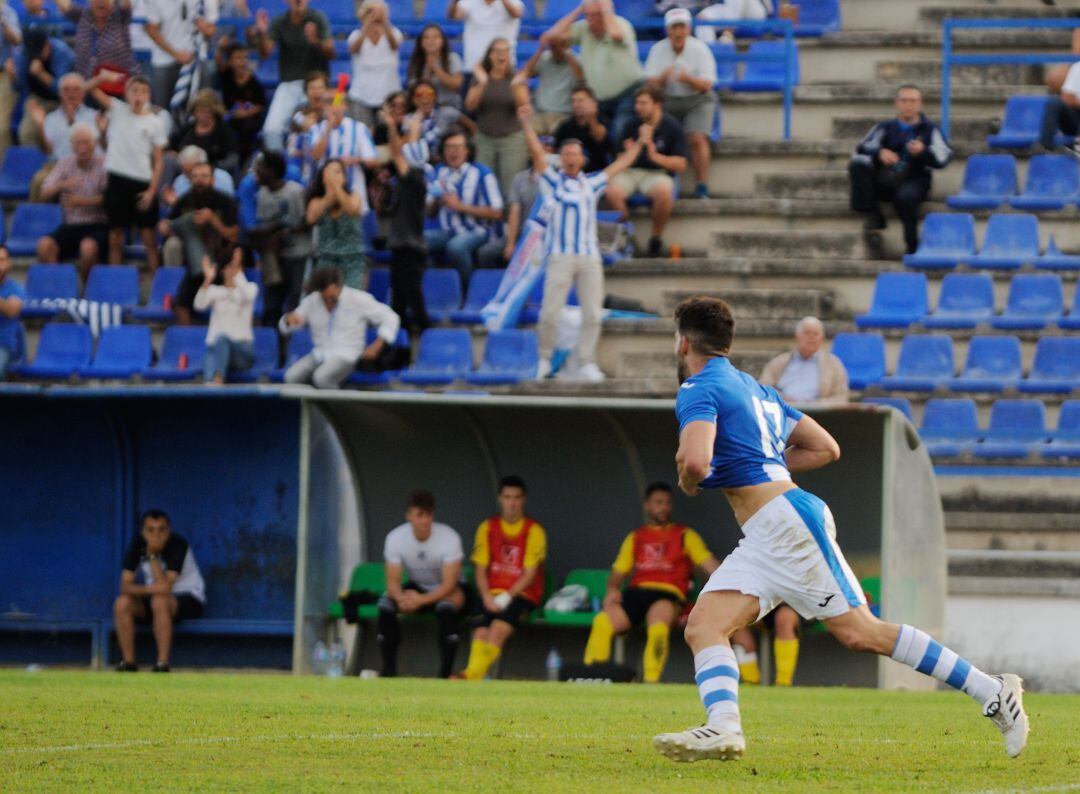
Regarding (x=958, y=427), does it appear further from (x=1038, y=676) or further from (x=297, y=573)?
(x=297, y=573)

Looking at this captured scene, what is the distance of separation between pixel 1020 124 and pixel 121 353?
29.7ft

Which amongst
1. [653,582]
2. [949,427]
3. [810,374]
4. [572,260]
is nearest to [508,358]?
[572,260]

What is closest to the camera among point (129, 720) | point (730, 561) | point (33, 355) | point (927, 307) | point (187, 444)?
point (730, 561)

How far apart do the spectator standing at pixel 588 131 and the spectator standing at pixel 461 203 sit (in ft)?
2.71

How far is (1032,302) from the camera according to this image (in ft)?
58.0

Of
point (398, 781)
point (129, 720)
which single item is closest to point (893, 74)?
point (129, 720)

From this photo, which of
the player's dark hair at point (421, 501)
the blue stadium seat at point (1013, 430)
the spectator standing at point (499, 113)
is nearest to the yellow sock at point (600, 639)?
the player's dark hair at point (421, 501)

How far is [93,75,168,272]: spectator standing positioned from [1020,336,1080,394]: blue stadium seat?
8765mm

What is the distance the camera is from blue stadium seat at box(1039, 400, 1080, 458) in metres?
16.2

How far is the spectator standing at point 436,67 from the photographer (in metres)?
20.0

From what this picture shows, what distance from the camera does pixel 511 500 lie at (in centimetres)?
1485

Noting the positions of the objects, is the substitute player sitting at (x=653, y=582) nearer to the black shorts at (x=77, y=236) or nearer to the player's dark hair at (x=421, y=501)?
the player's dark hair at (x=421, y=501)

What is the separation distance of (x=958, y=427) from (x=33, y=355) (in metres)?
9.02

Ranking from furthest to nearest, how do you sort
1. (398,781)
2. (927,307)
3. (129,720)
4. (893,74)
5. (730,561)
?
(893,74) < (927,307) < (129,720) < (730,561) < (398,781)
